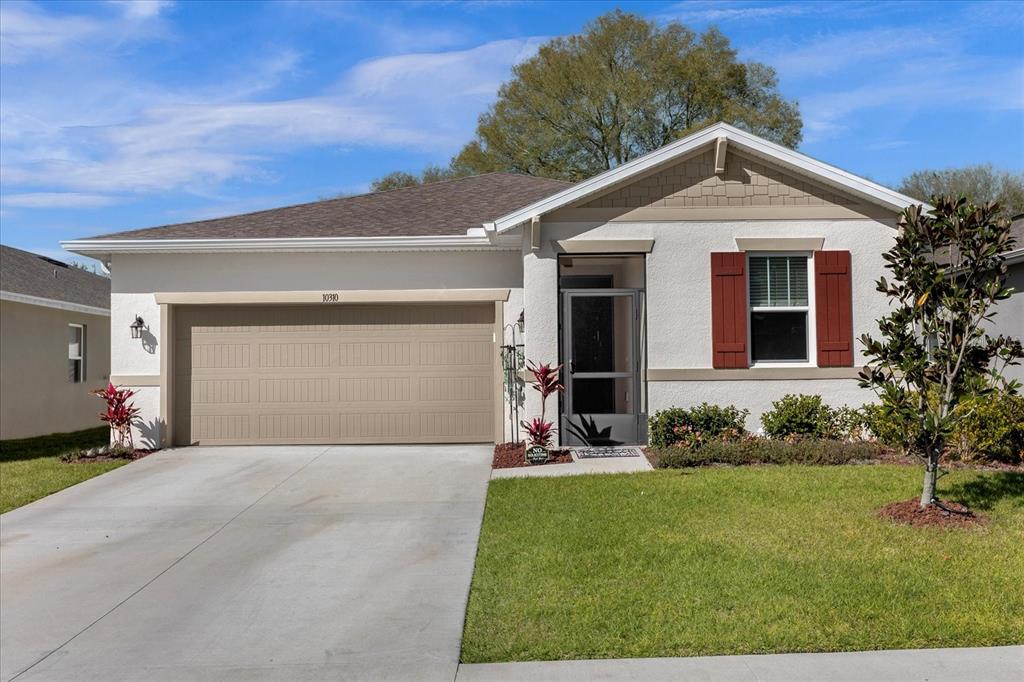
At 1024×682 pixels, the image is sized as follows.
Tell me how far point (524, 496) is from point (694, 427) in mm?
3498

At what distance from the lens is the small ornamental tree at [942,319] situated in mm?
6562

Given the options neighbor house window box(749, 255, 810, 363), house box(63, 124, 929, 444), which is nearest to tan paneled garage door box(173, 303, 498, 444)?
house box(63, 124, 929, 444)

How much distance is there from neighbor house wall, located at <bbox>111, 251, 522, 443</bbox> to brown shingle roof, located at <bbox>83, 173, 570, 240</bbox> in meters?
0.36

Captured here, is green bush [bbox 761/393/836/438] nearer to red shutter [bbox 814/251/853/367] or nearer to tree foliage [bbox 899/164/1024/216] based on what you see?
red shutter [bbox 814/251/853/367]

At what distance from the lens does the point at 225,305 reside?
12047 millimetres

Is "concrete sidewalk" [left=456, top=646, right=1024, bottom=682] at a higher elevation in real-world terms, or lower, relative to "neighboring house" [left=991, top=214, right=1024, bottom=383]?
lower

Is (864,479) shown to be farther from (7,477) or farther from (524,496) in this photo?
(7,477)

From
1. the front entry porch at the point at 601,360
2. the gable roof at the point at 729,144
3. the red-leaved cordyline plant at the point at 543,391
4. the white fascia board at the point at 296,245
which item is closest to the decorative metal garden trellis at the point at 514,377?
the red-leaved cordyline plant at the point at 543,391

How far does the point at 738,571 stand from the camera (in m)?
5.42

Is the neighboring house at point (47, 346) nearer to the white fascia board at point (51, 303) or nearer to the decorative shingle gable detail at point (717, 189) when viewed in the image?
the white fascia board at point (51, 303)

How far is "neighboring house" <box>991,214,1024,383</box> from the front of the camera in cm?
1074

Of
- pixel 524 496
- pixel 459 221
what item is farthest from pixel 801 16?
pixel 524 496

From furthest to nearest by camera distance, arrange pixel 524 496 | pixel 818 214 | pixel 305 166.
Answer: pixel 305 166, pixel 818 214, pixel 524 496

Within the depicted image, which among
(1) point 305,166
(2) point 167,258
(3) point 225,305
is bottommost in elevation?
(3) point 225,305
